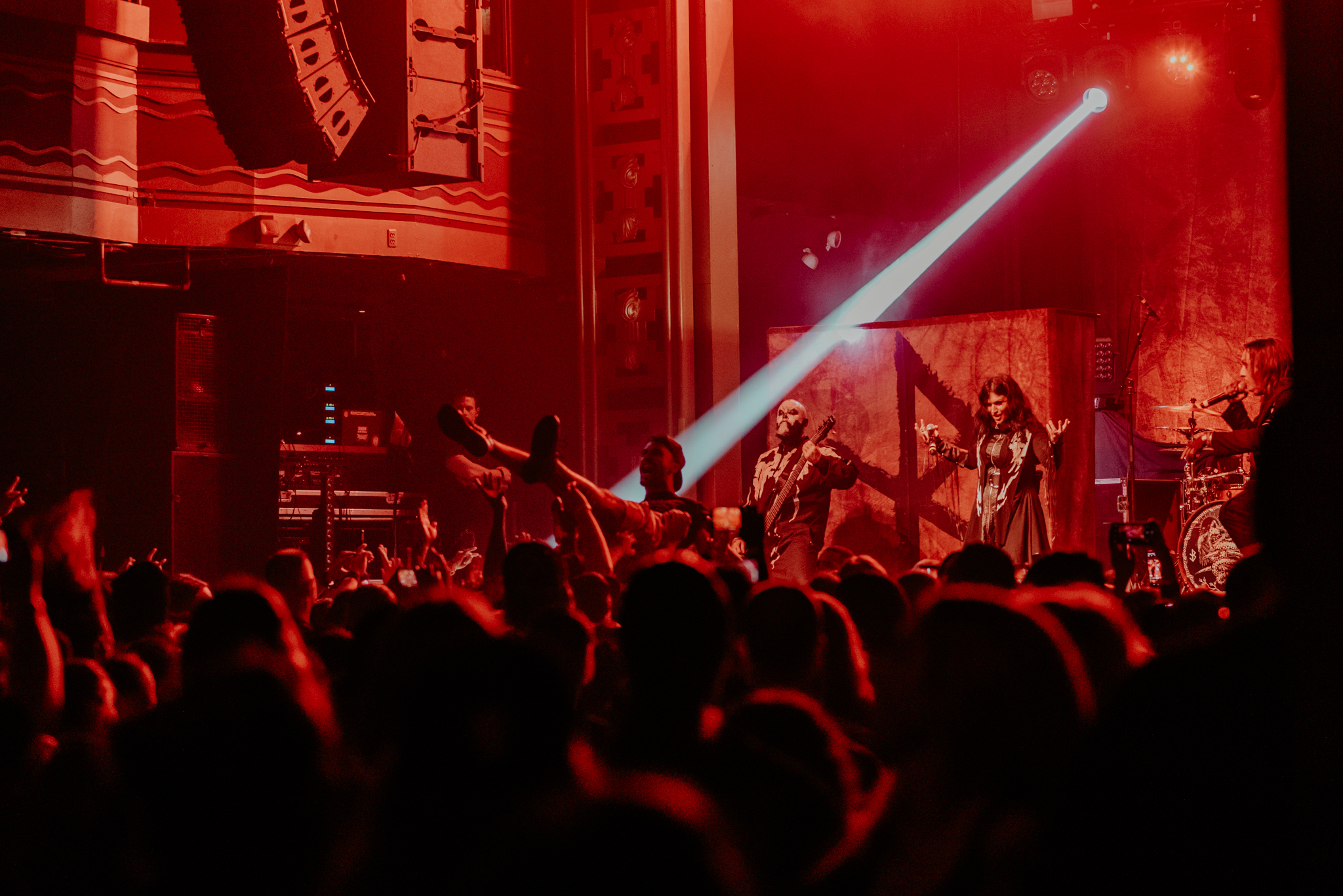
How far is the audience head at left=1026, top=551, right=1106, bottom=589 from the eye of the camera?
3.52m

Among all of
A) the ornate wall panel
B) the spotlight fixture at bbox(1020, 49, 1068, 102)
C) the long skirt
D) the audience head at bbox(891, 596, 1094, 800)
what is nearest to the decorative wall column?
the ornate wall panel

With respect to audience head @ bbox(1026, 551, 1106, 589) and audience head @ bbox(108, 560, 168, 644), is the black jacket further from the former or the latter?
audience head @ bbox(108, 560, 168, 644)

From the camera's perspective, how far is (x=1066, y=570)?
3547 millimetres

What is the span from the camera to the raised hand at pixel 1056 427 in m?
10.6

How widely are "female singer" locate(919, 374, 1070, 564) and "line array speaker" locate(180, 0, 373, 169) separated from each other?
4.90 meters

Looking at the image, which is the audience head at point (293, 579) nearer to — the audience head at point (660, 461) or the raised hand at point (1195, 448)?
the audience head at point (660, 461)

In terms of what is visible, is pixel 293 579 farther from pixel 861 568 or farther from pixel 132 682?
pixel 861 568

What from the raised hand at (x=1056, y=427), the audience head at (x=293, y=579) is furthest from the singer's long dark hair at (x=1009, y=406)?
the audience head at (x=293, y=579)

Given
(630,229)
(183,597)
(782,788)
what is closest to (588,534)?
(183,597)

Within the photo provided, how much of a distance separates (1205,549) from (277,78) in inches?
313

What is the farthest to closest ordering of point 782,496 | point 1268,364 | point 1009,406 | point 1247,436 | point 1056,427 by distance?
point 1056,427, point 782,496, point 1009,406, point 1247,436, point 1268,364

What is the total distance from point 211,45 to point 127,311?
259 cm

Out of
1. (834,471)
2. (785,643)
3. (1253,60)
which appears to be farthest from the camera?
(1253,60)

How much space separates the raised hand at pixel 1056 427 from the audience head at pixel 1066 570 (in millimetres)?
7142
